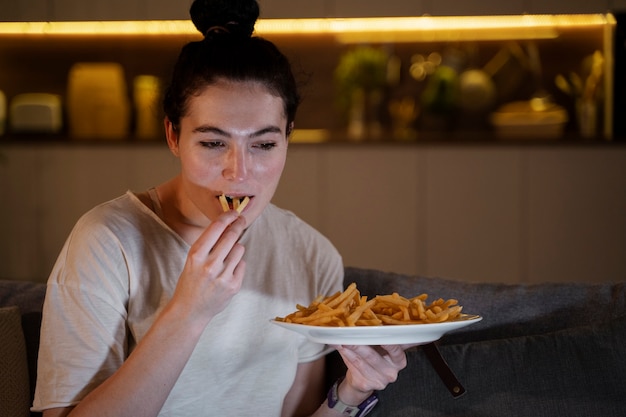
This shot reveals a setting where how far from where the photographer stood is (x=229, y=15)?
1679mm

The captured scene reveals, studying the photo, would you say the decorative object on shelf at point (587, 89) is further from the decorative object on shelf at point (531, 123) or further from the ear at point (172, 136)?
the ear at point (172, 136)

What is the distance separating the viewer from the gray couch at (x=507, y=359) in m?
1.68

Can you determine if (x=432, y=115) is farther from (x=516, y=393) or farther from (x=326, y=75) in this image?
(x=516, y=393)

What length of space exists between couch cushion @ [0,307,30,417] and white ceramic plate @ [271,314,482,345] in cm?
63

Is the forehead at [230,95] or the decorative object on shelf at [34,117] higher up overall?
the forehead at [230,95]

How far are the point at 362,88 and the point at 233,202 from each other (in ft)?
12.4

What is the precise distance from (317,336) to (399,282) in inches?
24.5

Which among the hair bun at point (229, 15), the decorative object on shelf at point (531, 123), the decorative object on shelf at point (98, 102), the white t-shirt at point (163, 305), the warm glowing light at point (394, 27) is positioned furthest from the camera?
the decorative object on shelf at point (98, 102)

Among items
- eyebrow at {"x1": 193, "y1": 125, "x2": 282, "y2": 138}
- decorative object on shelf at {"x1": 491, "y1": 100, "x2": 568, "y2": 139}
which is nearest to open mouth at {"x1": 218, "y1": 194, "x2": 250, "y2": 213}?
eyebrow at {"x1": 193, "y1": 125, "x2": 282, "y2": 138}

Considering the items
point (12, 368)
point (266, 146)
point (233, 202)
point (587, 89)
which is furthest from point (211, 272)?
point (587, 89)

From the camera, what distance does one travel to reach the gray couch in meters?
1.68

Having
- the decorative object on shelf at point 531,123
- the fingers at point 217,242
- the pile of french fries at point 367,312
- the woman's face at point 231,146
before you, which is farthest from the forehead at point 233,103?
the decorative object on shelf at point 531,123

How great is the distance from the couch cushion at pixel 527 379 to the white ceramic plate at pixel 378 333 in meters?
0.40

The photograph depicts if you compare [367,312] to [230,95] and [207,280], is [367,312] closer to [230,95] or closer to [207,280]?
[207,280]
